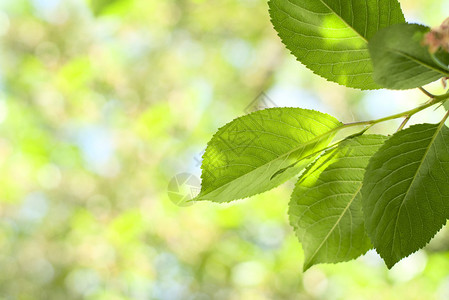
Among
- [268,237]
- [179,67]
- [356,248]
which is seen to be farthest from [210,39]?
[356,248]

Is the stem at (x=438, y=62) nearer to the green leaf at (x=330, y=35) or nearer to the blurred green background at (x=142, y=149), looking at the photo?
the green leaf at (x=330, y=35)

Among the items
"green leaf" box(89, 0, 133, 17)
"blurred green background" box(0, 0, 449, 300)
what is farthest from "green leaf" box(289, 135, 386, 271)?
"blurred green background" box(0, 0, 449, 300)

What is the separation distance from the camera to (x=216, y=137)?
0.31m

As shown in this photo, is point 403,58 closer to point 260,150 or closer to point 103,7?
point 260,150

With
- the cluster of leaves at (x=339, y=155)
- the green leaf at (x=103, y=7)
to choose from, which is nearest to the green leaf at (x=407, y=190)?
the cluster of leaves at (x=339, y=155)

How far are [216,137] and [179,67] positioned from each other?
9.62ft

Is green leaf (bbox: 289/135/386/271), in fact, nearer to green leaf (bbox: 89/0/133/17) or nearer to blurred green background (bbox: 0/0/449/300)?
green leaf (bbox: 89/0/133/17)

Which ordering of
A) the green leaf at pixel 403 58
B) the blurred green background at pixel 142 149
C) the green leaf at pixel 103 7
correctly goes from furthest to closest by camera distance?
the blurred green background at pixel 142 149, the green leaf at pixel 103 7, the green leaf at pixel 403 58

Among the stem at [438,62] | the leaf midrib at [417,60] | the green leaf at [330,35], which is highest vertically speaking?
the green leaf at [330,35]

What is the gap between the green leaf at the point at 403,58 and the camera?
23cm

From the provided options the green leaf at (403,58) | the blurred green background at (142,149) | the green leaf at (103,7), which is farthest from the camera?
the blurred green background at (142,149)

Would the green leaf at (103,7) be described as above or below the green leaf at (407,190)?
above

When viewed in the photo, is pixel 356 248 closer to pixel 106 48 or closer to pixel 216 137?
pixel 216 137

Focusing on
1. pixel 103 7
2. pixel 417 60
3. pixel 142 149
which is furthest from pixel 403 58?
pixel 142 149
